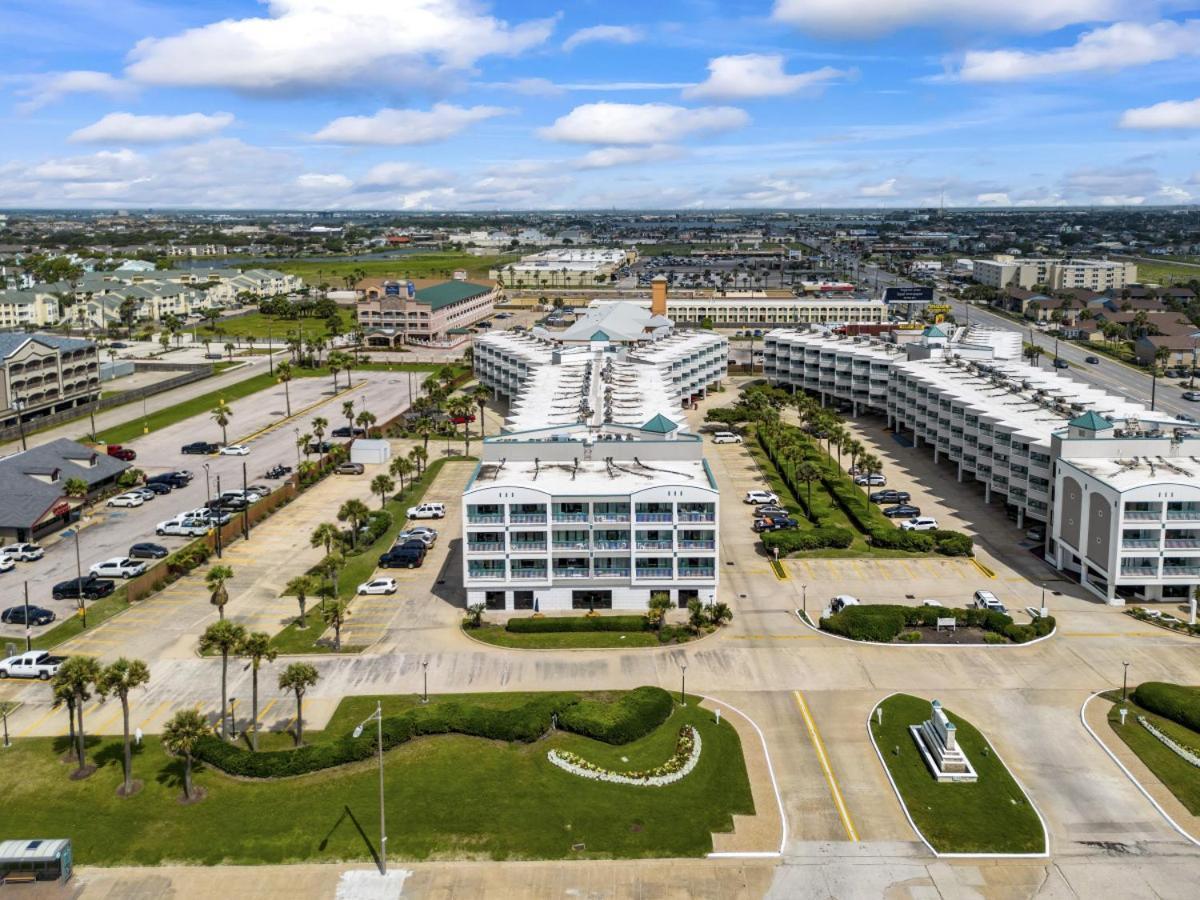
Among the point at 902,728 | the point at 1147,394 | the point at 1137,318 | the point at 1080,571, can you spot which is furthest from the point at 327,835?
the point at 1137,318

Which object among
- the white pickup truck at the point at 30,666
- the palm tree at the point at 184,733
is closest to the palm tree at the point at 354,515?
the white pickup truck at the point at 30,666

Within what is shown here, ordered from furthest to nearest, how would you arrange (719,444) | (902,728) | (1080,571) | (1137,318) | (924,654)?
(1137,318) < (719,444) < (1080,571) < (924,654) < (902,728)

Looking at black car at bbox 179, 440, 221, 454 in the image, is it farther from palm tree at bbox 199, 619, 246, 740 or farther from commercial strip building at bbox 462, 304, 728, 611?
palm tree at bbox 199, 619, 246, 740

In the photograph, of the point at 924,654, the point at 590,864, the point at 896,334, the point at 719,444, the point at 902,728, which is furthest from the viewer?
the point at 896,334

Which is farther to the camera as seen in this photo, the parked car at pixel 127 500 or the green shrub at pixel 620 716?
the parked car at pixel 127 500

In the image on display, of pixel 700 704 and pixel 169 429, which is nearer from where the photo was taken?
pixel 700 704

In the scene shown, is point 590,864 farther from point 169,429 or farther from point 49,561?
point 169,429

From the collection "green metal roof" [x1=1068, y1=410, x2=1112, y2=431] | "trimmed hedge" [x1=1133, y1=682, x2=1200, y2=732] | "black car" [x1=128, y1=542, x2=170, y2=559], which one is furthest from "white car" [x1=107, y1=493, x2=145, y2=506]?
"trimmed hedge" [x1=1133, y1=682, x2=1200, y2=732]

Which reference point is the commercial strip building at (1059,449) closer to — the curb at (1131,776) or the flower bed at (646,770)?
the curb at (1131,776)
